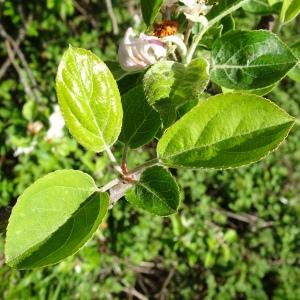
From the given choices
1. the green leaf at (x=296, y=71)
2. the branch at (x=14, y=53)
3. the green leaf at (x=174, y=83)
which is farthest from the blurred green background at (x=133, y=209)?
the green leaf at (x=174, y=83)

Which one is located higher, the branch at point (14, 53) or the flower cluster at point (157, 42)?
the flower cluster at point (157, 42)

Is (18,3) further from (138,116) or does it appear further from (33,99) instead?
(138,116)

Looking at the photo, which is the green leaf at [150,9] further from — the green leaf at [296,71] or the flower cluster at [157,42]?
the green leaf at [296,71]

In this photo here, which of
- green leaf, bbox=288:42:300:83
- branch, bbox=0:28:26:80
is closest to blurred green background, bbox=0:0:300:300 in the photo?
branch, bbox=0:28:26:80

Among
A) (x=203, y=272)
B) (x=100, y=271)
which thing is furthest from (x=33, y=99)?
(x=203, y=272)

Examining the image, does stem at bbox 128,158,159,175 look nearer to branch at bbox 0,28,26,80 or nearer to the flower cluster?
the flower cluster

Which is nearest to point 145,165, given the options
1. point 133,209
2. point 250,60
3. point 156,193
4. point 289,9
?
point 156,193
